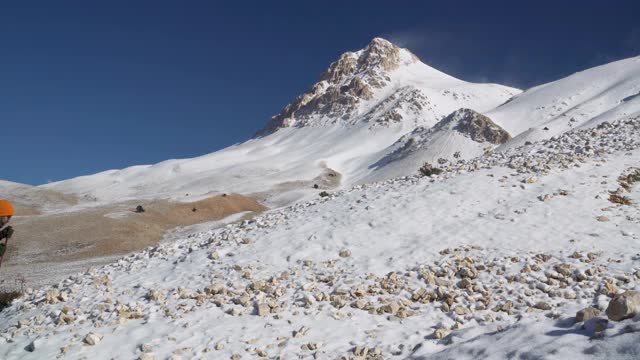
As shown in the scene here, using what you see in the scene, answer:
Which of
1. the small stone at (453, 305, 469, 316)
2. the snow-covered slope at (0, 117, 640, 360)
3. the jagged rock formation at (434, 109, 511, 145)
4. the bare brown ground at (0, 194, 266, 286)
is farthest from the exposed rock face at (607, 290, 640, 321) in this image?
the jagged rock formation at (434, 109, 511, 145)

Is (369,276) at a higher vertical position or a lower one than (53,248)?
lower

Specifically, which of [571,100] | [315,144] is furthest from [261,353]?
[315,144]

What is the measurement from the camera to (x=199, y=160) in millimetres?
143125

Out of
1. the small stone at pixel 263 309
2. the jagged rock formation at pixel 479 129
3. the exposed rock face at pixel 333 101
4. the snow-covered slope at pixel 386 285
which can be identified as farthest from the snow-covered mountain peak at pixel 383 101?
the small stone at pixel 263 309

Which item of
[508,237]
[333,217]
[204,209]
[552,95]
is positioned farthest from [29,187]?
[552,95]

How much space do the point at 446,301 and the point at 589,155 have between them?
15.2 metres

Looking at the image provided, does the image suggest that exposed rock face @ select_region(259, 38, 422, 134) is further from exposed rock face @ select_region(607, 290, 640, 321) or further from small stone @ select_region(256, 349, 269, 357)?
exposed rock face @ select_region(607, 290, 640, 321)

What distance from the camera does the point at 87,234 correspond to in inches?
1590

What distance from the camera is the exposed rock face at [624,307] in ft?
23.7

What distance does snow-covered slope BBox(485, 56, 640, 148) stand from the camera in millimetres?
87750

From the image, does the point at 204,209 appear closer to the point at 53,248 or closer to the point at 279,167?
the point at 53,248

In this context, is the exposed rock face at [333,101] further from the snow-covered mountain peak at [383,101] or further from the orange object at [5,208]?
the orange object at [5,208]

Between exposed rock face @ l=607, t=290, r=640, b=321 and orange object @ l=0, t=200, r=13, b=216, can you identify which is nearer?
exposed rock face @ l=607, t=290, r=640, b=321

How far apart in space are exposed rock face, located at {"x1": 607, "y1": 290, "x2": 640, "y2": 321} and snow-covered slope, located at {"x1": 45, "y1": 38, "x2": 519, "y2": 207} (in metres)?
70.2
